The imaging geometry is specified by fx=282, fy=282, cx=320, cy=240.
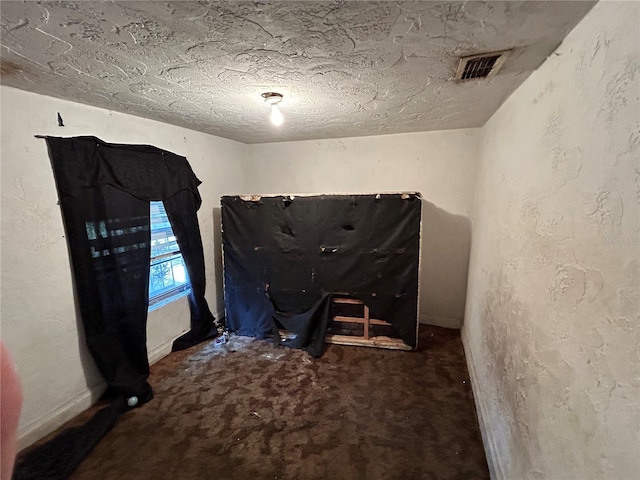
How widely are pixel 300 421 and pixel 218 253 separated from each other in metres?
2.06

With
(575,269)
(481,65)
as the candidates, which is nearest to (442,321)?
(575,269)

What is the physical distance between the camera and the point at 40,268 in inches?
69.5

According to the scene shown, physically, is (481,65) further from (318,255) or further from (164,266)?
(164,266)

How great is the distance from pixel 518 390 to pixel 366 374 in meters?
1.32

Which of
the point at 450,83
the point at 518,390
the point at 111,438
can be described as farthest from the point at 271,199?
the point at 518,390

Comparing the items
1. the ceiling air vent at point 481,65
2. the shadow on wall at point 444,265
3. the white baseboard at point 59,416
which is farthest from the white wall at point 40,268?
the shadow on wall at point 444,265

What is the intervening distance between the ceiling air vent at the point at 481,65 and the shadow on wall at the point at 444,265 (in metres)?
1.77

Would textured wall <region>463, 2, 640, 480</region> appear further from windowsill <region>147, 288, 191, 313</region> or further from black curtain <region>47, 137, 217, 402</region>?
windowsill <region>147, 288, 191, 313</region>

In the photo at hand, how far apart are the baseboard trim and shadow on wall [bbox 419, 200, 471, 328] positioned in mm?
789

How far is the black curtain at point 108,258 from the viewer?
1.78 m

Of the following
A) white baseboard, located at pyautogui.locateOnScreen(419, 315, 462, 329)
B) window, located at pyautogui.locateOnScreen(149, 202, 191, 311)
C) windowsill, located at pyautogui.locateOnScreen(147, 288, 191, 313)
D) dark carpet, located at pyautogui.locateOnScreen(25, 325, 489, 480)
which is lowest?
dark carpet, located at pyautogui.locateOnScreen(25, 325, 489, 480)

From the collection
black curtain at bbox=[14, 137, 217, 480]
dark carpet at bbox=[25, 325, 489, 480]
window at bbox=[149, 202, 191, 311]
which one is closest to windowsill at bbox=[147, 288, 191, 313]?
window at bbox=[149, 202, 191, 311]

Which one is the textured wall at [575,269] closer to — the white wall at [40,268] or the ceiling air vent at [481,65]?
the ceiling air vent at [481,65]

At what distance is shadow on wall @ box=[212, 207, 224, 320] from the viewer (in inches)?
128
